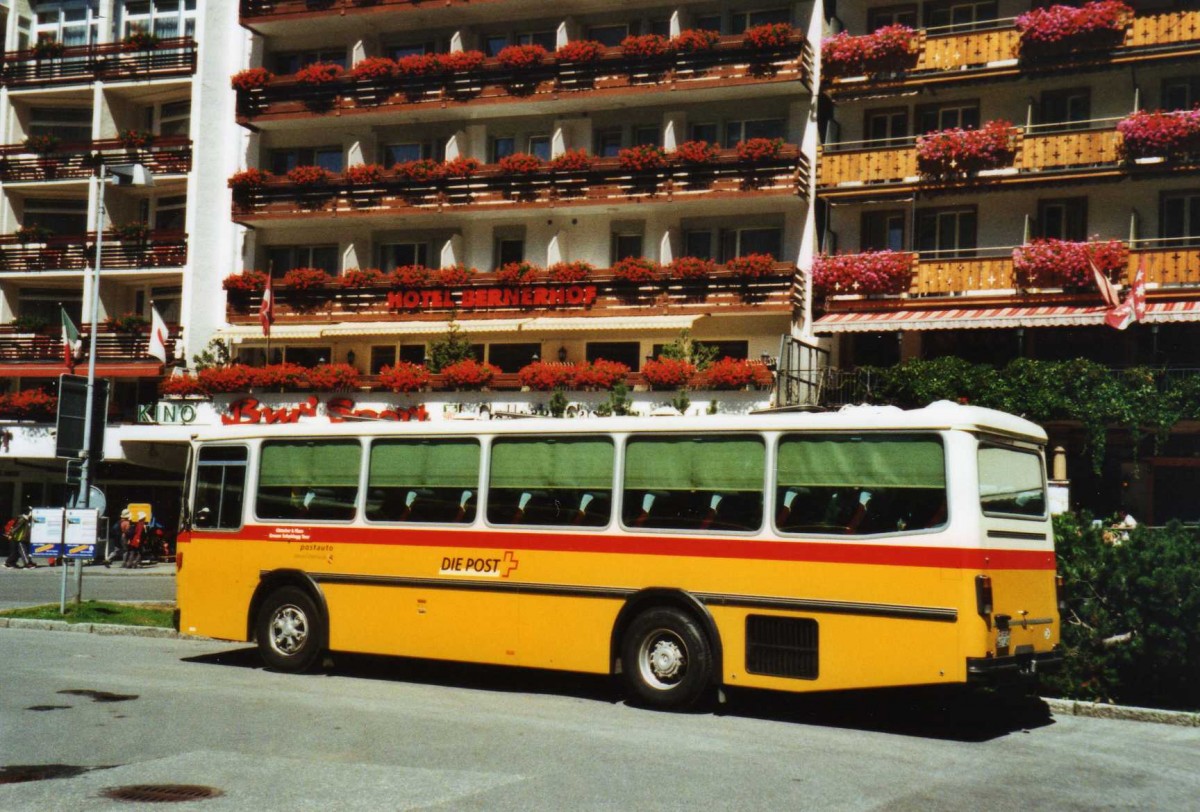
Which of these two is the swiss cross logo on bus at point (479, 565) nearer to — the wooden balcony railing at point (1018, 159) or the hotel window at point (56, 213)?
the wooden balcony railing at point (1018, 159)

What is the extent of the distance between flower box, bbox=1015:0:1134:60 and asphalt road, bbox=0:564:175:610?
23.4 metres

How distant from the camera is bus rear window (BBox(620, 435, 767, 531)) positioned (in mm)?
13008

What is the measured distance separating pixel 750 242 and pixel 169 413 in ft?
61.4

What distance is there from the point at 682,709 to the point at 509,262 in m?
26.3

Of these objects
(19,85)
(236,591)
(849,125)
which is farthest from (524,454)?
(19,85)

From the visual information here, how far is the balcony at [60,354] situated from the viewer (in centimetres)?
4212

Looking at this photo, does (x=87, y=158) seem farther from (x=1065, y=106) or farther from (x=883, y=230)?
(x=1065, y=106)

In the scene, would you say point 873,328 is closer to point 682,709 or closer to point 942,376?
point 942,376

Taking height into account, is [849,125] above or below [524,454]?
above

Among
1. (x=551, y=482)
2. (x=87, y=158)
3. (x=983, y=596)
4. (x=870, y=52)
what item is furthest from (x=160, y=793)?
(x=87, y=158)

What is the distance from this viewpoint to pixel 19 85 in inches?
1836

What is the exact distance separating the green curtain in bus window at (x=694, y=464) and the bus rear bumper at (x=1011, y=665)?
8.97 feet

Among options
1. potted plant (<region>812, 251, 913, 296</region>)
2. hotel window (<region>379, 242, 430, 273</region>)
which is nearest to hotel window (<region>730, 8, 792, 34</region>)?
potted plant (<region>812, 251, 913, 296</region>)

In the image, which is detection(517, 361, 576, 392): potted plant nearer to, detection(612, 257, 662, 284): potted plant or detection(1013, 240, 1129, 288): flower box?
detection(612, 257, 662, 284): potted plant
